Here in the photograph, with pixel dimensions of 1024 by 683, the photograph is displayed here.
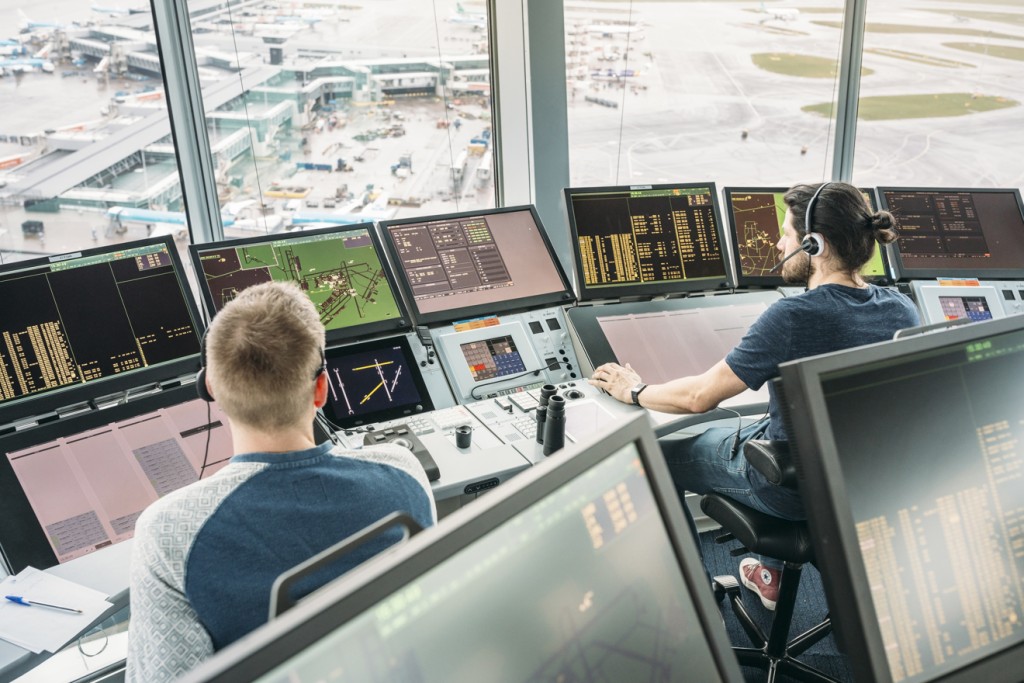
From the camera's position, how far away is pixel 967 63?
3961 mm

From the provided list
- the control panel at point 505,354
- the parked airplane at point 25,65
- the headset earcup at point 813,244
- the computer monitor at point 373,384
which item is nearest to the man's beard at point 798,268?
the headset earcup at point 813,244

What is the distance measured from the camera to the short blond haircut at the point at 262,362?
130cm

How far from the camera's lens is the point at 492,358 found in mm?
2730

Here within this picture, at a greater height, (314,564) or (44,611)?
(314,564)

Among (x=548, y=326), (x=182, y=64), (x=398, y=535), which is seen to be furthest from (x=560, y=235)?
(x=398, y=535)

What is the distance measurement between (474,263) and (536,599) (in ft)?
7.10

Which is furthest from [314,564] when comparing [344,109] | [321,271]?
[344,109]

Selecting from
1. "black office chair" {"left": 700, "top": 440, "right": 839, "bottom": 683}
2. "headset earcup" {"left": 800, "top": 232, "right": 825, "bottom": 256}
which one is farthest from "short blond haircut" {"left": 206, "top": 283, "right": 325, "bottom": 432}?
"headset earcup" {"left": 800, "top": 232, "right": 825, "bottom": 256}

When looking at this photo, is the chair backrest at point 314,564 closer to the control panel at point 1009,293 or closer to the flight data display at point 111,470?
the flight data display at point 111,470

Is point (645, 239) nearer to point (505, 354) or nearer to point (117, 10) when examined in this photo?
point (505, 354)

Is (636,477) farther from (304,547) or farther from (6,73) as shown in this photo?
(6,73)

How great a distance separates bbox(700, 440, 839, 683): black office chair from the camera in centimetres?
191

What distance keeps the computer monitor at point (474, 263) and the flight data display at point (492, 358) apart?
113 millimetres

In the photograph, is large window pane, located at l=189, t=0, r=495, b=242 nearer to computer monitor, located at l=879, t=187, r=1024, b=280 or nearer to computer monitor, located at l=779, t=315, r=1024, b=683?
computer monitor, located at l=879, t=187, r=1024, b=280
